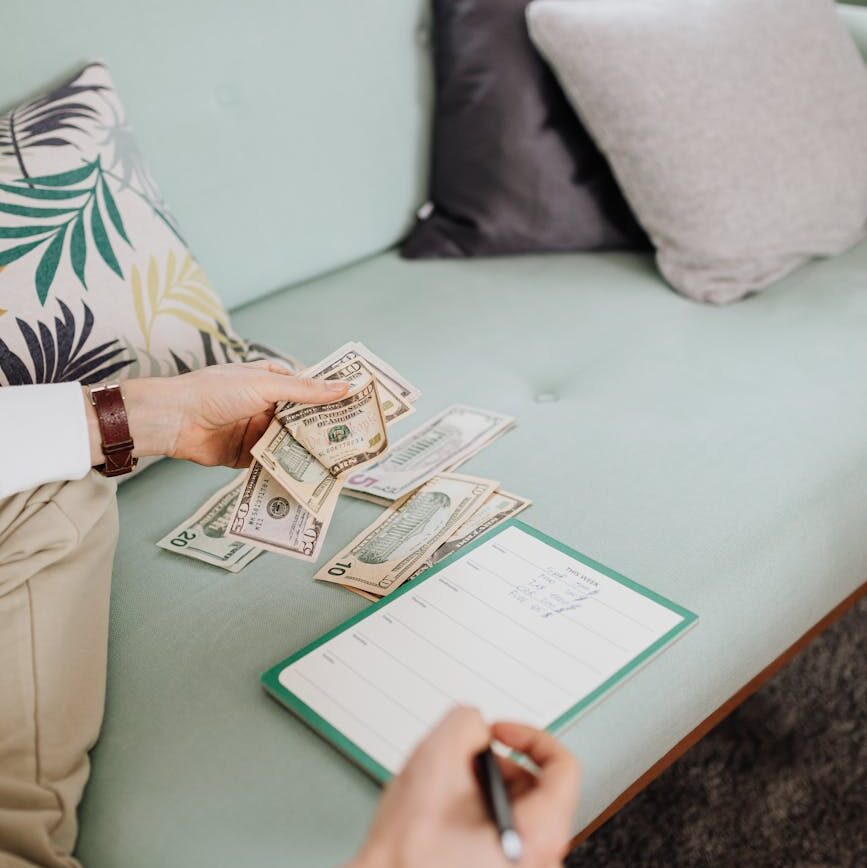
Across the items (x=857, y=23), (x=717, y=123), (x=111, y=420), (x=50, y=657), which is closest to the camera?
(x=50, y=657)

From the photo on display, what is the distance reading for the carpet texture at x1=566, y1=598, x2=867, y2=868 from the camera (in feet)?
4.35

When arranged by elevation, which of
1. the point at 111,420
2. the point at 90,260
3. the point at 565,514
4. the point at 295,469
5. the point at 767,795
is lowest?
the point at 767,795

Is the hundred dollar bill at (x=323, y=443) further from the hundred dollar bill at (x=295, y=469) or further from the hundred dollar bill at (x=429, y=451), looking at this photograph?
the hundred dollar bill at (x=429, y=451)

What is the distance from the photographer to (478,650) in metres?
0.97

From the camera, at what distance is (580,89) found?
1656 mm

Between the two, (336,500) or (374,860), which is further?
(336,500)

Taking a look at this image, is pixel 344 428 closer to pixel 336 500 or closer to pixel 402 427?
pixel 336 500

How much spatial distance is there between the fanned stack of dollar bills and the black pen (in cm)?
41

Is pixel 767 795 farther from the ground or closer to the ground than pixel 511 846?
closer to the ground

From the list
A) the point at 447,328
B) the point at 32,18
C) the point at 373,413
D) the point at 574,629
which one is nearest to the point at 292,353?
the point at 447,328

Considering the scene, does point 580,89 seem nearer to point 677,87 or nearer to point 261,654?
point 677,87

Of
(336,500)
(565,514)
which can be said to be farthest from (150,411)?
(565,514)

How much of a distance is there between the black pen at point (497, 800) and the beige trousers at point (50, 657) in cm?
41

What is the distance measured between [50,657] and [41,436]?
9.2 inches
